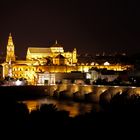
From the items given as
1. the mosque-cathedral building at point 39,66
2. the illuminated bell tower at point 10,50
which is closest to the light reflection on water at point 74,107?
the mosque-cathedral building at point 39,66

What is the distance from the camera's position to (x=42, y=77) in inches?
1922

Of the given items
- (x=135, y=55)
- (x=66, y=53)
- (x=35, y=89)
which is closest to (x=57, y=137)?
(x=35, y=89)

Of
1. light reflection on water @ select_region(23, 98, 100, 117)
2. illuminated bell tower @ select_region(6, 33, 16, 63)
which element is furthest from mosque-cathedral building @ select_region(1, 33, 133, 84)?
light reflection on water @ select_region(23, 98, 100, 117)

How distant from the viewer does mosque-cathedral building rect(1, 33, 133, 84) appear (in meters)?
52.6

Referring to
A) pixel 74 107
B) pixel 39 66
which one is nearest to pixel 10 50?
pixel 39 66

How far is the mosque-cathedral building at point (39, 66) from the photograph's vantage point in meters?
52.6

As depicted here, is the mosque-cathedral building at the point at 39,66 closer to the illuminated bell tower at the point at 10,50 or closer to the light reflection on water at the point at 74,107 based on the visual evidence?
the illuminated bell tower at the point at 10,50

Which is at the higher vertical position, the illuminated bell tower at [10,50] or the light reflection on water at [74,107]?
the illuminated bell tower at [10,50]

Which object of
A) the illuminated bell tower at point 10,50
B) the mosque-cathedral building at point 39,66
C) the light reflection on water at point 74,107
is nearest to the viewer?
the light reflection on water at point 74,107

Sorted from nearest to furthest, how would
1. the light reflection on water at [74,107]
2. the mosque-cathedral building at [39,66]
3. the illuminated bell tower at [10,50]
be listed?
the light reflection on water at [74,107]
the mosque-cathedral building at [39,66]
the illuminated bell tower at [10,50]

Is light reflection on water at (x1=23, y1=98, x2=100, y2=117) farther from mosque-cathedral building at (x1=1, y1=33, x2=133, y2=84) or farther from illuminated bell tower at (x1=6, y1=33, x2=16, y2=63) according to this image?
illuminated bell tower at (x1=6, y1=33, x2=16, y2=63)

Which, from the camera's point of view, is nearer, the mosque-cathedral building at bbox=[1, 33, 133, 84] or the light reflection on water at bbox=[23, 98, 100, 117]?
the light reflection on water at bbox=[23, 98, 100, 117]

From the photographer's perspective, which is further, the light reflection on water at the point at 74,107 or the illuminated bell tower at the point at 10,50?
the illuminated bell tower at the point at 10,50

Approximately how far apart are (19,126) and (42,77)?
3549cm
